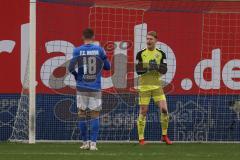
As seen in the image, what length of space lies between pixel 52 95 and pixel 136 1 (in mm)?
2260

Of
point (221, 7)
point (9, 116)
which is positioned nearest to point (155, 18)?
point (221, 7)

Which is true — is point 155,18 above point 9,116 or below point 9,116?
above

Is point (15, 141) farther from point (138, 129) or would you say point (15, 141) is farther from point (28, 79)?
point (138, 129)

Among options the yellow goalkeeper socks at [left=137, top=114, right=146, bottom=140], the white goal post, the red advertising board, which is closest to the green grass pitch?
the yellow goalkeeper socks at [left=137, top=114, right=146, bottom=140]

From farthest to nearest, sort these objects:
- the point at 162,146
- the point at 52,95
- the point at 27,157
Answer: the point at 52,95, the point at 162,146, the point at 27,157

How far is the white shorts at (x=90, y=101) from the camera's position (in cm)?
1081

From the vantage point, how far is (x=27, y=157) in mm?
9750

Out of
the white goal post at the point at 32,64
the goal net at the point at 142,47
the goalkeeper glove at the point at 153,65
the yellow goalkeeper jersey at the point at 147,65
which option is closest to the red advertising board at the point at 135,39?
the goal net at the point at 142,47

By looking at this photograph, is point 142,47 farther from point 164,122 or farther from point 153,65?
point 164,122

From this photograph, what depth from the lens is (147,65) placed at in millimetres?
12039

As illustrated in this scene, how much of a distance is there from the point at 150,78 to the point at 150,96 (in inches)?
12.6

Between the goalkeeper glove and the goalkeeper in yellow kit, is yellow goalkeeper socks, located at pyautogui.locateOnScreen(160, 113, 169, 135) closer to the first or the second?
the goalkeeper in yellow kit

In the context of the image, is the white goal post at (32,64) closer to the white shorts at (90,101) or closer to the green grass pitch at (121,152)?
the green grass pitch at (121,152)

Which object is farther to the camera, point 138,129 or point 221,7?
point 221,7
